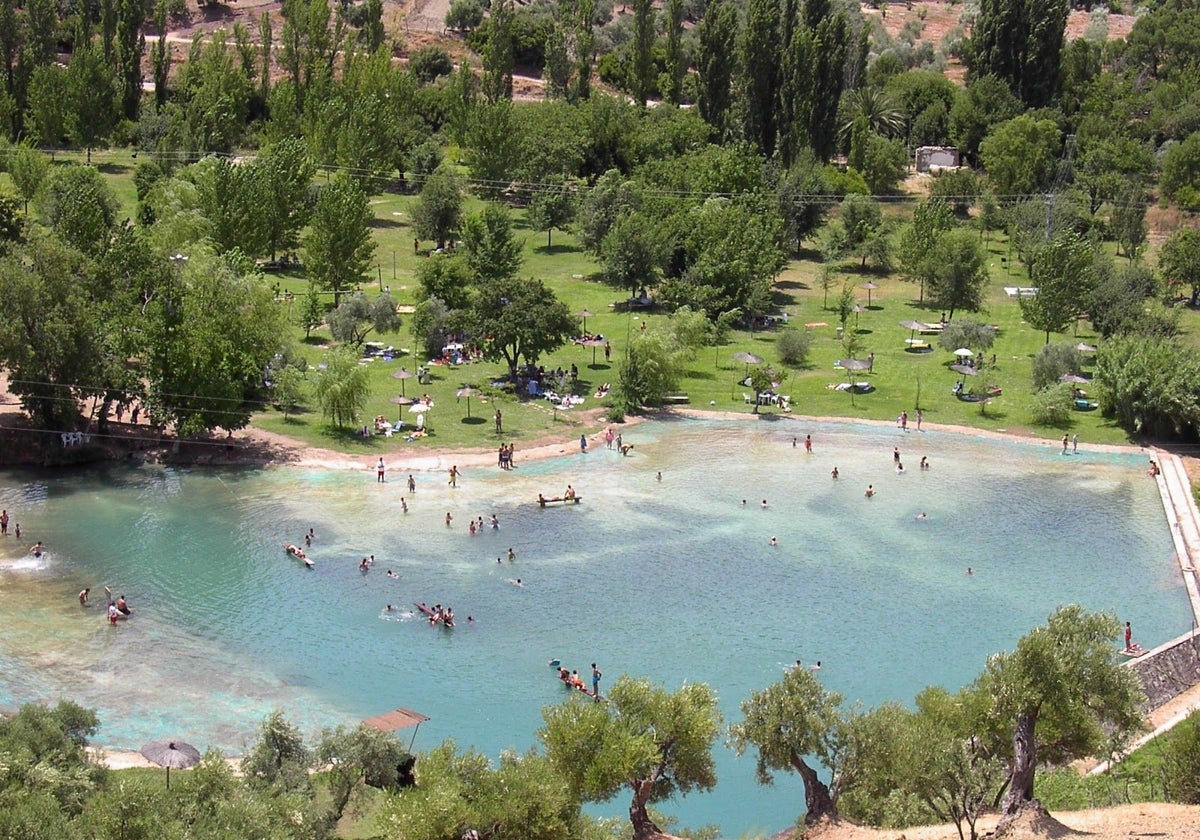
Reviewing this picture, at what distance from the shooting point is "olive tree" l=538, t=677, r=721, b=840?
135 ft

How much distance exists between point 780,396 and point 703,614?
2865 centimetres

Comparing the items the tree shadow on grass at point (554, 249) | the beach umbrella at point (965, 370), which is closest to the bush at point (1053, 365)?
the beach umbrella at point (965, 370)

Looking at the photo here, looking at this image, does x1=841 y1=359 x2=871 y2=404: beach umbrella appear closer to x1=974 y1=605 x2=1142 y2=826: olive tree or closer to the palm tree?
x1=974 y1=605 x2=1142 y2=826: olive tree

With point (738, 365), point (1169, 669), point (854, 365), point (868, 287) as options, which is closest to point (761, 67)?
point (868, 287)

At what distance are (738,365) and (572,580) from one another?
1301 inches

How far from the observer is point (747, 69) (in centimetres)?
12912

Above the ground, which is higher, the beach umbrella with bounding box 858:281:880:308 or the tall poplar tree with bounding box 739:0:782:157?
the tall poplar tree with bounding box 739:0:782:157

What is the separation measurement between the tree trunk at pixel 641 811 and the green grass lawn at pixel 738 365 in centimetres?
3736

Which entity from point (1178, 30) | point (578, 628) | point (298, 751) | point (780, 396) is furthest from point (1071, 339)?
point (1178, 30)

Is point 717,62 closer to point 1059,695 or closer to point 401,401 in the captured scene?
point 401,401

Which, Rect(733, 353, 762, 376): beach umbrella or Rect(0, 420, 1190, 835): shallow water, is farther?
Rect(733, 353, 762, 376): beach umbrella

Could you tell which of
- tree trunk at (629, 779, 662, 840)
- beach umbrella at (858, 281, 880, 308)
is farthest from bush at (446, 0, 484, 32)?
tree trunk at (629, 779, 662, 840)

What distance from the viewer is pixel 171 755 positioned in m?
45.1

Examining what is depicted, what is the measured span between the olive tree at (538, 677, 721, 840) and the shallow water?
473 centimetres
